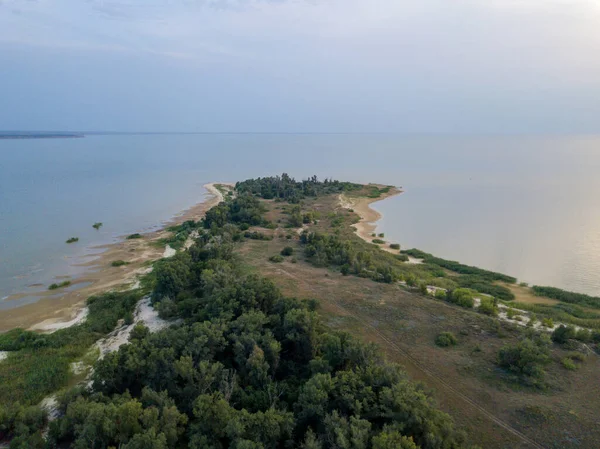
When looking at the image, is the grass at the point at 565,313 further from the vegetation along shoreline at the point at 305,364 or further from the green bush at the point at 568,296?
the green bush at the point at 568,296

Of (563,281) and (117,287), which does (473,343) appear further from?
(117,287)

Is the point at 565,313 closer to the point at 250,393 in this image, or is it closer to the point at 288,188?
the point at 250,393

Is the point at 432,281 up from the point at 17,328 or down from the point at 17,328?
up

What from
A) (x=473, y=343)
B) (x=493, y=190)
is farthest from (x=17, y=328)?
(x=493, y=190)

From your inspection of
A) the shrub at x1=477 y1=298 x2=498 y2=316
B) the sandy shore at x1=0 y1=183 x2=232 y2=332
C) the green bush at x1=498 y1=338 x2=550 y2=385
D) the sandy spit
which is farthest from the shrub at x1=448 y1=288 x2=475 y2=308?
the sandy shore at x1=0 y1=183 x2=232 y2=332

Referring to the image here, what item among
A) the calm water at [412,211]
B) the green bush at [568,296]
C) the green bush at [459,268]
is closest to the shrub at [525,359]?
the green bush at [568,296]

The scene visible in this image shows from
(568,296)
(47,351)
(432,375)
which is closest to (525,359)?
(432,375)

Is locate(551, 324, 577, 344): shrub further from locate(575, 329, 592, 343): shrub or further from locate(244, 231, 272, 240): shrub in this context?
locate(244, 231, 272, 240): shrub
